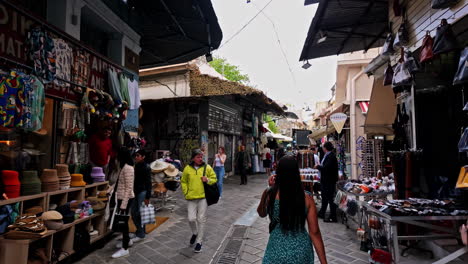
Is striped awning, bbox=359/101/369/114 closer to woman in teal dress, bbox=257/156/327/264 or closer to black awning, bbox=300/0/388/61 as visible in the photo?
black awning, bbox=300/0/388/61

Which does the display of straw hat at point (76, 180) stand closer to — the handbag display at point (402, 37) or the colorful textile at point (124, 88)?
the colorful textile at point (124, 88)

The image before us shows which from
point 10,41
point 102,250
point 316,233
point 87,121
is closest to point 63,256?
point 102,250

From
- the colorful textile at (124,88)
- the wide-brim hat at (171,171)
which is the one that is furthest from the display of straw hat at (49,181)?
the wide-brim hat at (171,171)

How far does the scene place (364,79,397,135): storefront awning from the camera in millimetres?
7500

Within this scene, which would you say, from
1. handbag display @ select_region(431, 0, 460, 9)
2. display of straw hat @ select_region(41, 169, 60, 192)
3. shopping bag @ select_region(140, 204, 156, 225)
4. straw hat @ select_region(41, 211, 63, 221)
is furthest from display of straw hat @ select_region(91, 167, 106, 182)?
handbag display @ select_region(431, 0, 460, 9)

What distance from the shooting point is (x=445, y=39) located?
157 inches

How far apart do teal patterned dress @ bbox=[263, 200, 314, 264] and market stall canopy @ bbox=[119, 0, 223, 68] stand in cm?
541

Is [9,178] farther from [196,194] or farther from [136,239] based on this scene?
[196,194]

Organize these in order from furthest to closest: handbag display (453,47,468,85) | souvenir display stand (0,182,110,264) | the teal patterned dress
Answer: souvenir display stand (0,182,110,264) → handbag display (453,47,468,85) → the teal patterned dress

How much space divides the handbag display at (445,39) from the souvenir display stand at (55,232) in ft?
19.3

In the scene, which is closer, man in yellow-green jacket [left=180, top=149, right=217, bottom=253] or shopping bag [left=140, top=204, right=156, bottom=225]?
man in yellow-green jacket [left=180, top=149, right=217, bottom=253]

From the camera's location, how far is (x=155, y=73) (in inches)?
608

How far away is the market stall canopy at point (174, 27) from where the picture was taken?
6.94 metres

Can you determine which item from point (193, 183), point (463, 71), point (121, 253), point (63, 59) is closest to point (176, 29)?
point (63, 59)
